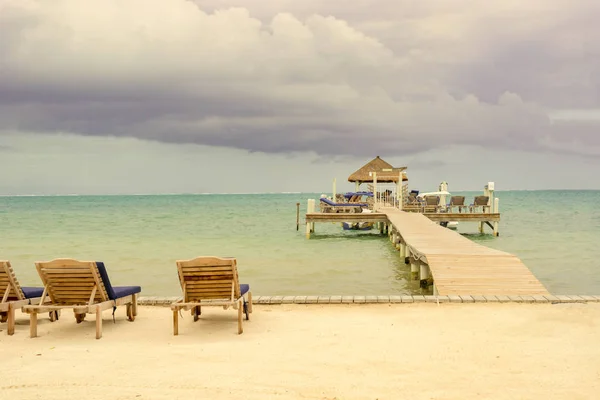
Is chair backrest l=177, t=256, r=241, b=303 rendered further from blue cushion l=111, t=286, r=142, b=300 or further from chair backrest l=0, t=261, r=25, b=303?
chair backrest l=0, t=261, r=25, b=303

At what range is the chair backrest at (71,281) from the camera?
6.66 m

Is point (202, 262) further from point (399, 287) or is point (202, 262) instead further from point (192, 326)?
point (399, 287)

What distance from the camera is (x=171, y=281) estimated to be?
53.9 feet

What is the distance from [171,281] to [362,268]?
651cm

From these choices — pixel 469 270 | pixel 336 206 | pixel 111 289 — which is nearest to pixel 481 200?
pixel 336 206

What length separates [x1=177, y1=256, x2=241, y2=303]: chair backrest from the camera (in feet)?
22.5

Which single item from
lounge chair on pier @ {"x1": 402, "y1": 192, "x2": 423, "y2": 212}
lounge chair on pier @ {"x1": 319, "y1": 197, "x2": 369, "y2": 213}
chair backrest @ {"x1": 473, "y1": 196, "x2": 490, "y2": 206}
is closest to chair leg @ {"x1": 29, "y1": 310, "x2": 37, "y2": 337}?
lounge chair on pier @ {"x1": 319, "y1": 197, "x2": 369, "y2": 213}

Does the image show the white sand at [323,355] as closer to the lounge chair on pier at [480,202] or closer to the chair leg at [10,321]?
the chair leg at [10,321]

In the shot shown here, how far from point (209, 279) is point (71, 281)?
1.71m

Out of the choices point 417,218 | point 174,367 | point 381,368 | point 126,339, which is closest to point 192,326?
point 126,339

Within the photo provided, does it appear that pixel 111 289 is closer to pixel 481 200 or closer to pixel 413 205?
pixel 481 200

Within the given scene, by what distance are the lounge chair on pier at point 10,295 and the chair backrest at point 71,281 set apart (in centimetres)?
45

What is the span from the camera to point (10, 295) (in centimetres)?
716

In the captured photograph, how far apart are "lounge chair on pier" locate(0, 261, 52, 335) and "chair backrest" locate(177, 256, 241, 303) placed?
6.90ft
